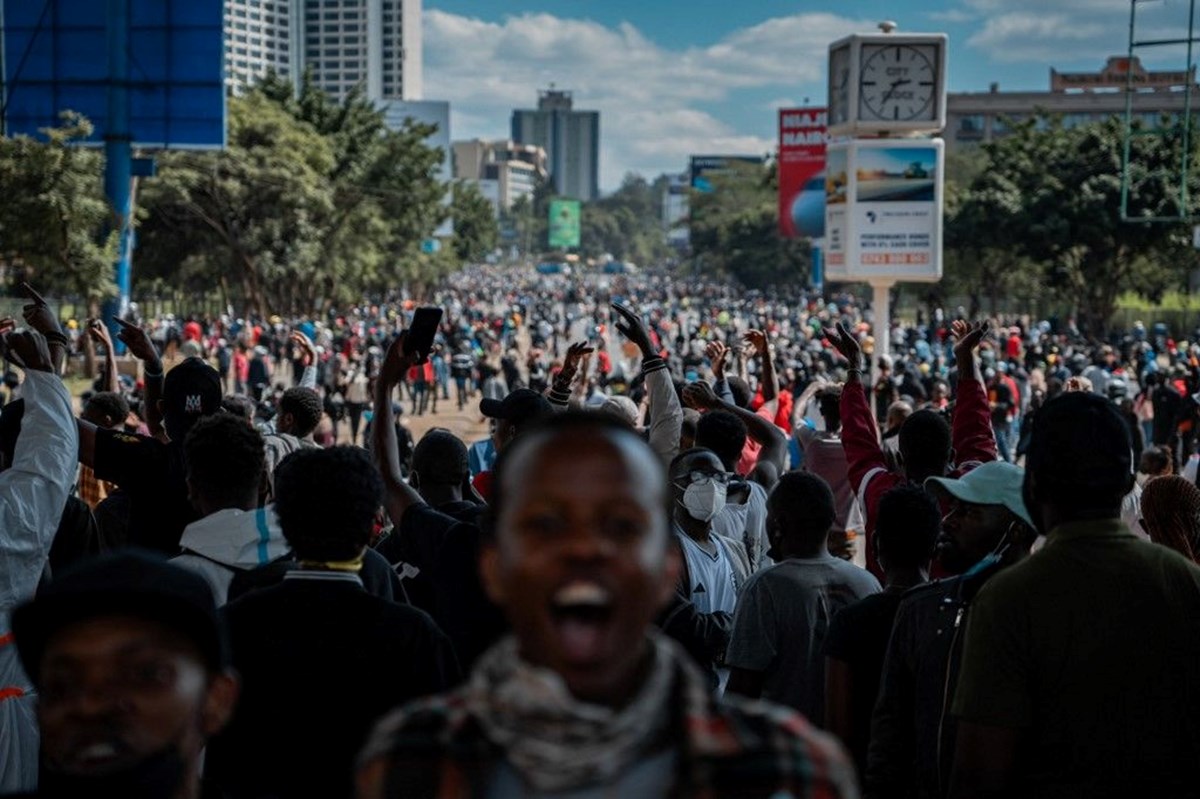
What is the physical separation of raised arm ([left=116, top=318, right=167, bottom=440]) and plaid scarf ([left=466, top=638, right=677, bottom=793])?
454cm

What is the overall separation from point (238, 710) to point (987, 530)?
190 centimetres

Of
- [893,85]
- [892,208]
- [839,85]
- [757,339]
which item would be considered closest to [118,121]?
[839,85]

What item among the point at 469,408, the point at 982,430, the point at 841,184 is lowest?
the point at 469,408

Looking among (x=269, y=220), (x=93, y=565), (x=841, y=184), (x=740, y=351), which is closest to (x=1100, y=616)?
(x=93, y=565)

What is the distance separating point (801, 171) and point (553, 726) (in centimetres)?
5648

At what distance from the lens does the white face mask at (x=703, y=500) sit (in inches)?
203

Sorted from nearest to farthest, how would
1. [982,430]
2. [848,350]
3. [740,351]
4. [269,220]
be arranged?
1. [982,430]
2. [848,350]
3. [740,351]
4. [269,220]

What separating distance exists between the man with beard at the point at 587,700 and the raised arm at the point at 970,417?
3.84 meters

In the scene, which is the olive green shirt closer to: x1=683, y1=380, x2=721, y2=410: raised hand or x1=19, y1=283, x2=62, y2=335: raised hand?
x1=19, y1=283, x2=62, y2=335: raised hand

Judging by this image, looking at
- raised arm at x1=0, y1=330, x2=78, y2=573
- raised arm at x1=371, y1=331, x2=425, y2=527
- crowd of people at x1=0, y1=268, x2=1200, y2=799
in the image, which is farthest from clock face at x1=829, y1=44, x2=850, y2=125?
raised arm at x1=0, y1=330, x2=78, y2=573

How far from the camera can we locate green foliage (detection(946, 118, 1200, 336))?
149ft

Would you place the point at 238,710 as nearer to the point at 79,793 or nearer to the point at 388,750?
the point at 79,793

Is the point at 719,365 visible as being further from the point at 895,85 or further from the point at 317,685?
the point at 895,85

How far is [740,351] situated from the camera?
11.9m
